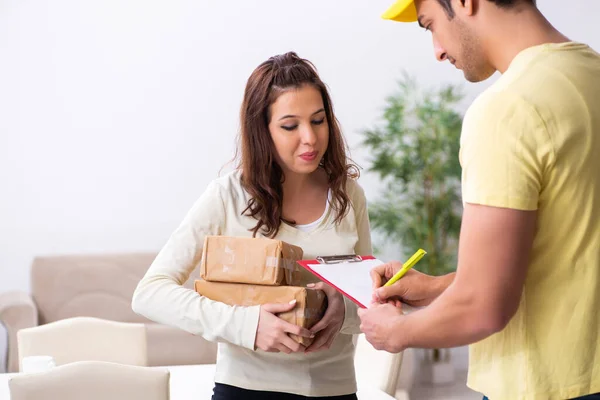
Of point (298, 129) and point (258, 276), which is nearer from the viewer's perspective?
point (258, 276)

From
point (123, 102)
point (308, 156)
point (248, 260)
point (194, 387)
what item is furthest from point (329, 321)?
point (123, 102)

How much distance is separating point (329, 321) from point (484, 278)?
74cm

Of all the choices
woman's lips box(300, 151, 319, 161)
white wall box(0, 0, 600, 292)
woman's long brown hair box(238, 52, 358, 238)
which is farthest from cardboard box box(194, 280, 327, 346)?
white wall box(0, 0, 600, 292)

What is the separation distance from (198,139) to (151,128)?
32 centimetres

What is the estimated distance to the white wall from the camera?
5.49 metres

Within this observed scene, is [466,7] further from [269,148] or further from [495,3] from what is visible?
[269,148]

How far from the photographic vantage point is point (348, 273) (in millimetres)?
1787

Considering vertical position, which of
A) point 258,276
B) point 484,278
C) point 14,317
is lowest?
point 14,317

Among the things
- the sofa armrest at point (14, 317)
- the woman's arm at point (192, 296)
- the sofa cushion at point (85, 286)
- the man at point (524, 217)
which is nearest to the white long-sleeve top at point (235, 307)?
the woman's arm at point (192, 296)

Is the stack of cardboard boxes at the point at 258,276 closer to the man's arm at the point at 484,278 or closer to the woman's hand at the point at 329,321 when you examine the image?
the woman's hand at the point at 329,321

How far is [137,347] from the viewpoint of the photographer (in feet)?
10.5

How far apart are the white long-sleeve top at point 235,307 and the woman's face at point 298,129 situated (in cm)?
14

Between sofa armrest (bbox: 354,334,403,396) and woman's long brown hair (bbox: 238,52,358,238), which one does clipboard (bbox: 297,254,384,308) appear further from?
sofa armrest (bbox: 354,334,403,396)

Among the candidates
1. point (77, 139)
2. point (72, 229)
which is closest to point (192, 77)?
point (77, 139)
